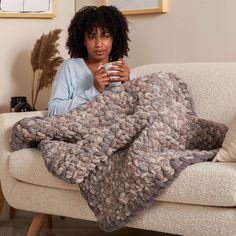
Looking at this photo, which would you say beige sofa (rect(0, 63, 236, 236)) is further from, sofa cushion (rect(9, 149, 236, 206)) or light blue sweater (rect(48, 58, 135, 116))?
light blue sweater (rect(48, 58, 135, 116))

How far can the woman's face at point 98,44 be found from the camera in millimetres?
2605

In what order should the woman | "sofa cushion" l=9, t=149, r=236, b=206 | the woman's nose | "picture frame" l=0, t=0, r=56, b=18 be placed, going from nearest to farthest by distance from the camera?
"sofa cushion" l=9, t=149, r=236, b=206, the woman, the woman's nose, "picture frame" l=0, t=0, r=56, b=18

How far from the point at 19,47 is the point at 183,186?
6.47 ft

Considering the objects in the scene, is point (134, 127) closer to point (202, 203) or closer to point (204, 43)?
point (202, 203)

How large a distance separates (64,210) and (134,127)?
40cm

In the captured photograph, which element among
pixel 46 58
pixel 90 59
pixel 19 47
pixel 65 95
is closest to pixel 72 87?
pixel 65 95

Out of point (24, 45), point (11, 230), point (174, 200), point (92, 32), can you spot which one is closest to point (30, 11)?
point (24, 45)

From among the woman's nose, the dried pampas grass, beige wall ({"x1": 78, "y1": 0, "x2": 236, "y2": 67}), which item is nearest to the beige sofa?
the woman's nose

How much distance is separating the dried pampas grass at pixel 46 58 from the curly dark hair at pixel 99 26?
1.80ft

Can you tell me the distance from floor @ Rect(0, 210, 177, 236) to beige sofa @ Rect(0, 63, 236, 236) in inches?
14.2

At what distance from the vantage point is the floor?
268 centimetres

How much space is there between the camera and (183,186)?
1854 millimetres

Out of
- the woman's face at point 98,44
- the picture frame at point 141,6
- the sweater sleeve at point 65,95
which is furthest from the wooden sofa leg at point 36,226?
the picture frame at point 141,6

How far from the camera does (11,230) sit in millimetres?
2715
